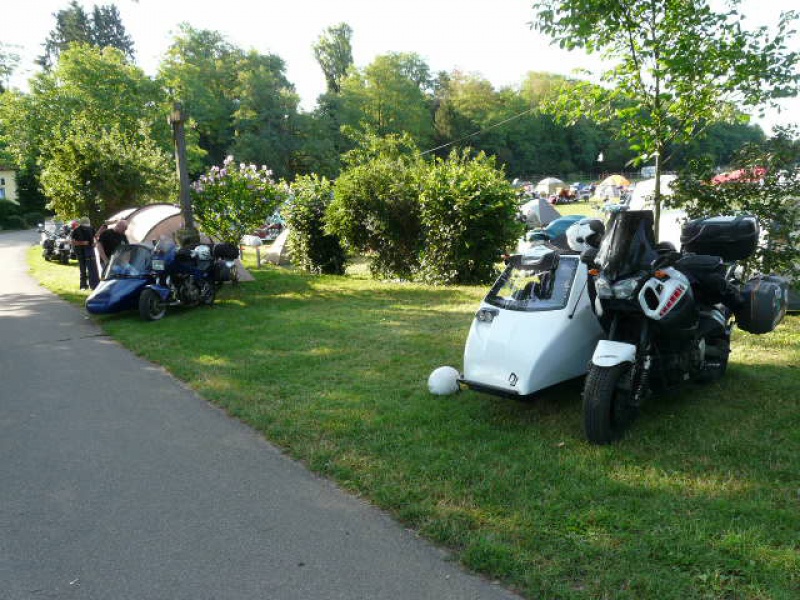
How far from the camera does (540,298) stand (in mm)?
5133

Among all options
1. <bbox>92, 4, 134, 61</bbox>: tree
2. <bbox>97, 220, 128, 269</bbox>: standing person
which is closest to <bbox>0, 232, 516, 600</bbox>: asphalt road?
<bbox>97, 220, 128, 269</bbox>: standing person

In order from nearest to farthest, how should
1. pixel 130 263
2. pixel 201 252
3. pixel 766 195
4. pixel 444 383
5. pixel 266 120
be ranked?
pixel 444 383
pixel 766 195
pixel 130 263
pixel 201 252
pixel 266 120

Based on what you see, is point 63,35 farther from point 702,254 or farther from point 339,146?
point 702,254

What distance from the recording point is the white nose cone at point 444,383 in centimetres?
584

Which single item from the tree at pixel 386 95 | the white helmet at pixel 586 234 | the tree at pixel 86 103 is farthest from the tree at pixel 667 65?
the tree at pixel 386 95

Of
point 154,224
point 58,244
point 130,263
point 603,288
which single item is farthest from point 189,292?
point 58,244

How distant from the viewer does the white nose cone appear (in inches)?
230

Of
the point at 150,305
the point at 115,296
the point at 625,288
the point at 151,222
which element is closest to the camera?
the point at 625,288

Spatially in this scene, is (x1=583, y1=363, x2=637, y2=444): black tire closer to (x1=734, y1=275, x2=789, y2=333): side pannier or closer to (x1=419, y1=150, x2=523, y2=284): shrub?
(x1=734, y1=275, x2=789, y2=333): side pannier

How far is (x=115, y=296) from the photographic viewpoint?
411 inches

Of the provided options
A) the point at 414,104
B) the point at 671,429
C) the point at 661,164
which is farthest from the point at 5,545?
the point at 414,104

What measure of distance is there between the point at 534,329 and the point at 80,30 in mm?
66524

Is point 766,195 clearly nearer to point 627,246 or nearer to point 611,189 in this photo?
point 627,246

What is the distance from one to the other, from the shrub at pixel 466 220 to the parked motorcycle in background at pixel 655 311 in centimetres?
680
